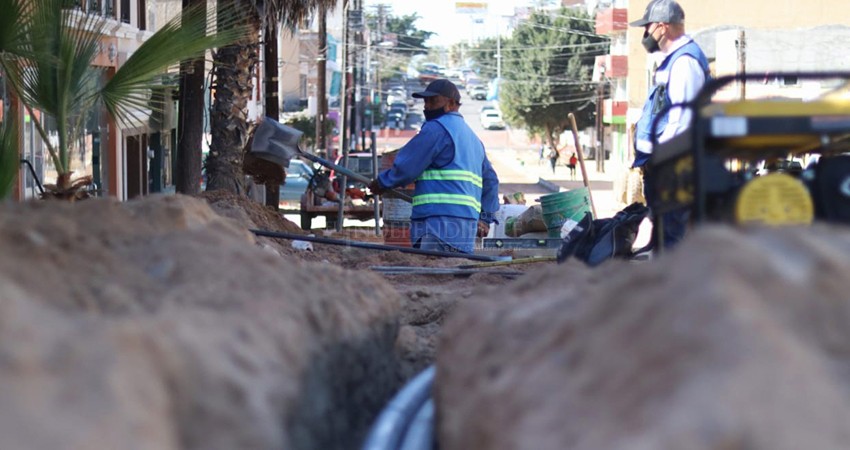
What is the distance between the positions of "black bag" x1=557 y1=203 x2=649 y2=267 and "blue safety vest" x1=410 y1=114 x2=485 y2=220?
69.9 inches

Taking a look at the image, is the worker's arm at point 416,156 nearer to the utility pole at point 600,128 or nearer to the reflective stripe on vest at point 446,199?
the reflective stripe on vest at point 446,199

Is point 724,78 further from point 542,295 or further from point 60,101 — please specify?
point 60,101

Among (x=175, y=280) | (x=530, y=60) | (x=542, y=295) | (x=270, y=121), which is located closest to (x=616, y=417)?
(x=542, y=295)

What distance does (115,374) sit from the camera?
264 cm

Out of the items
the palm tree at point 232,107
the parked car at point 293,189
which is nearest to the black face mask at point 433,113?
the palm tree at point 232,107

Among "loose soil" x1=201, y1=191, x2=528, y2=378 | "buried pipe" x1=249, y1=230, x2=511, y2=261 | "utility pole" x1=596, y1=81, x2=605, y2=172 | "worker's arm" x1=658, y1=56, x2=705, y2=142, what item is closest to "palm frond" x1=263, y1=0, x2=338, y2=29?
"loose soil" x1=201, y1=191, x2=528, y2=378

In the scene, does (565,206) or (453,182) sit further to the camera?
(565,206)

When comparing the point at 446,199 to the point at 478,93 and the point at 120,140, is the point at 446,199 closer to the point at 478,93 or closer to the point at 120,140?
the point at 120,140

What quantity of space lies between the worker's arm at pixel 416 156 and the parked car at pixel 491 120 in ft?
304

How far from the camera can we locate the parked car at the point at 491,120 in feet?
333

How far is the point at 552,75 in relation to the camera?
249 ft

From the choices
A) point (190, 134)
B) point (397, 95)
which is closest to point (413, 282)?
point (190, 134)

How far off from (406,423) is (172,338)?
1.27 metres

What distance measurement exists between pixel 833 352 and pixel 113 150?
1860 cm
